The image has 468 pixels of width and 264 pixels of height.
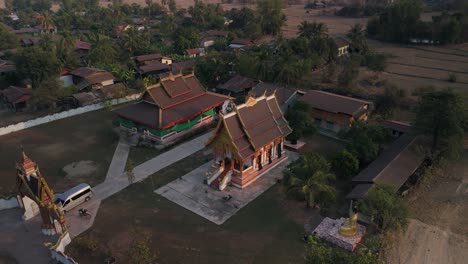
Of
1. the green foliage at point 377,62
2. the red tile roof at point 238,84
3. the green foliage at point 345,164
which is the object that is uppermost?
the green foliage at point 377,62

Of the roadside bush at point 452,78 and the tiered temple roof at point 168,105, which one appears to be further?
the roadside bush at point 452,78

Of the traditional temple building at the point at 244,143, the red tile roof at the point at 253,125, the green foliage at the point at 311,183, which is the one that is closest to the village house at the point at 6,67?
the traditional temple building at the point at 244,143

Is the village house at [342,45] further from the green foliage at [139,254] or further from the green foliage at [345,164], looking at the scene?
the green foliage at [139,254]

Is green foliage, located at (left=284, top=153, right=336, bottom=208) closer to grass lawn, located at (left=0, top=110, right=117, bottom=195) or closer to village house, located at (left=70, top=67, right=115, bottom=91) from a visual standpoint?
grass lawn, located at (left=0, top=110, right=117, bottom=195)

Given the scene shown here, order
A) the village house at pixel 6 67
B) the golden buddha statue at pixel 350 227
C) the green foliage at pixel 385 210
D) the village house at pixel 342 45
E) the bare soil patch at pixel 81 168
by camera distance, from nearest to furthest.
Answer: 1. the green foliage at pixel 385 210
2. the golden buddha statue at pixel 350 227
3. the bare soil patch at pixel 81 168
4. the village house at pixel 6 67
5. the village house at pixel 342 45

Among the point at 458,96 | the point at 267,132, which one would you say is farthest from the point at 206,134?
the point at 458,96

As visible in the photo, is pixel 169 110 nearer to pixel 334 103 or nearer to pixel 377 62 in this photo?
pixel 334 103

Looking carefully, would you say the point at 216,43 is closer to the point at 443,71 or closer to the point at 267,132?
the point at 443,71

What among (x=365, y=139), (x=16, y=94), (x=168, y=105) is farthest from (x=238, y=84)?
(x=16, y=94)
